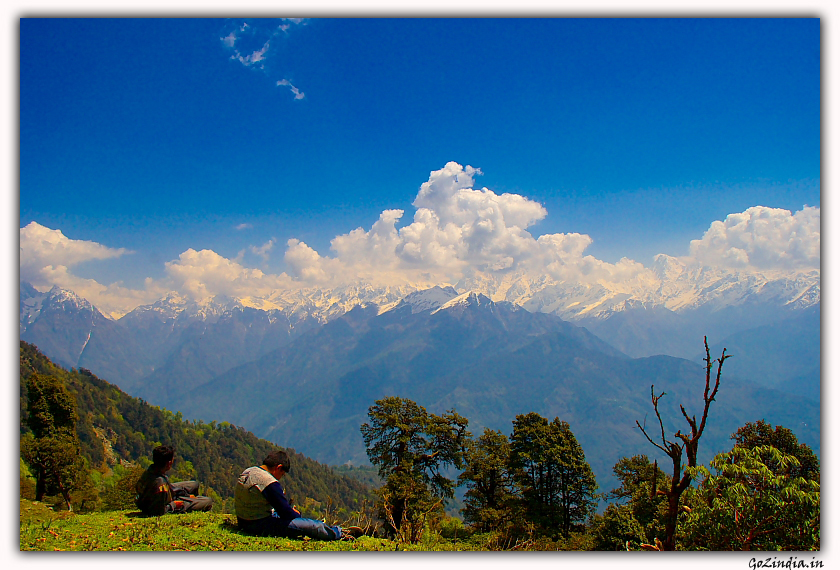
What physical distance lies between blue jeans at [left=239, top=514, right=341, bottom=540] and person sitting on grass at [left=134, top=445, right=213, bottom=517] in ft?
6.07

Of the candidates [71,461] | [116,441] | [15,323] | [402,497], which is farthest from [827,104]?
[116,441]

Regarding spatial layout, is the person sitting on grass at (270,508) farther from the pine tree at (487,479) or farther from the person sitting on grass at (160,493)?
the pine tree at (487,479)

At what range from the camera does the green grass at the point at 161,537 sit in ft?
23.1

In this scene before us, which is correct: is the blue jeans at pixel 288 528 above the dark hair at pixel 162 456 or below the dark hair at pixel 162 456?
below

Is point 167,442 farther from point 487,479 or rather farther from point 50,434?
point 487,479

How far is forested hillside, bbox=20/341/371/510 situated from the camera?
81188 millimetres

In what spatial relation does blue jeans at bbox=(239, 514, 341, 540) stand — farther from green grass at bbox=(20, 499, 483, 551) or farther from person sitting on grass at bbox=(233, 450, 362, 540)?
green grass at bbox=(20, 499, 483, 551)

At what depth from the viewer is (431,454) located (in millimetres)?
16906

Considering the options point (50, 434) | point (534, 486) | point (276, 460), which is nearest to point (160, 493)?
point (276, 460)

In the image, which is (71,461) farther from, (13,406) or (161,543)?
(161,543)

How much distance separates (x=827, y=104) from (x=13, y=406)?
61.4 ft

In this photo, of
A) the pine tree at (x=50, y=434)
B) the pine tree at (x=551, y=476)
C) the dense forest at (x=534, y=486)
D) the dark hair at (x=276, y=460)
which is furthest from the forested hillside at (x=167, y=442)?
the dark hair at (x=276, y=460)

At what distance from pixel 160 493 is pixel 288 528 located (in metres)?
2.90

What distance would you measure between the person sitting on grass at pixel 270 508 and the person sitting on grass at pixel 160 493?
1698 millimetres
